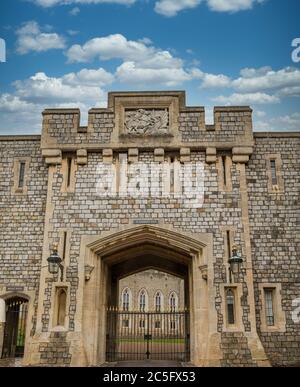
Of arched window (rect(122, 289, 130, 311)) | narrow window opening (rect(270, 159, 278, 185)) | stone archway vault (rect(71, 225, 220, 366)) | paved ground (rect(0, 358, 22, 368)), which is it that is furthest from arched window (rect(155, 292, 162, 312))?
narrow window opening (rect(270, 159, 278, 185))

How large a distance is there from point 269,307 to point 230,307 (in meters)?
1.40

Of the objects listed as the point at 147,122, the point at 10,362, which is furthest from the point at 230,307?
the point at 10,362

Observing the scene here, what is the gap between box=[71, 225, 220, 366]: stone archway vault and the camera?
1237 centimetres

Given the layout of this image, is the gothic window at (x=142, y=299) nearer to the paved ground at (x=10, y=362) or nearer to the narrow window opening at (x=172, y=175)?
the paved ground at (x=10, y=362)

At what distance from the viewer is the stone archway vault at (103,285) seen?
40.6ft

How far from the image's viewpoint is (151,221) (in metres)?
13.4

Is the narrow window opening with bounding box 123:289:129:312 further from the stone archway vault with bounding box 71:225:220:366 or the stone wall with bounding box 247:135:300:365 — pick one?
the stone wall with bounding box 247:135:300:365

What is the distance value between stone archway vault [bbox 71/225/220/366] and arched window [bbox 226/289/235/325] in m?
0.44

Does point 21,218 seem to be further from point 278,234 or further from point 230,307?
point 278,234

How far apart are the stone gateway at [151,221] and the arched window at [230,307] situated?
0.12 ft

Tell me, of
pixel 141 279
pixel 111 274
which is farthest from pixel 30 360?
pixel 141 279

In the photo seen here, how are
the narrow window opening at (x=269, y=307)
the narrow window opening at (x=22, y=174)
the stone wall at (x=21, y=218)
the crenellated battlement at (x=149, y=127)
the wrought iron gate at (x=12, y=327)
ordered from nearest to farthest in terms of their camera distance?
1. the narrow window opening at (x=269, y=307)
2. the stone wall at (x=21, y=218)
3. the crenellated battlement at (x=149, y=127)
4. the wrought iron gate at (x=12, y=327)
5. the narrow window opening at (x=22, y=174)

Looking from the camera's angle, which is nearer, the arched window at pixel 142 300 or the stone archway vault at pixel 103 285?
the stone archway vault at pixel 103 285

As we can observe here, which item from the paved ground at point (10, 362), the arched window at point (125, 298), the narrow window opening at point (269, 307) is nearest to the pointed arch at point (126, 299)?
the arched window at point (125, 298)
